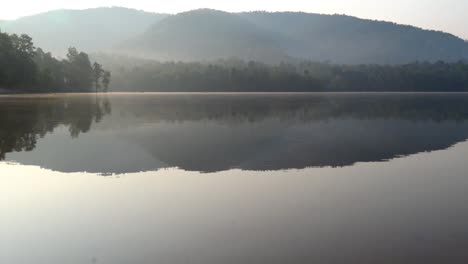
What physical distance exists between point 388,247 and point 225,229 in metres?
5.17

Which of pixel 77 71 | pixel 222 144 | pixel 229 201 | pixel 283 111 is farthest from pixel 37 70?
pixel 229 201

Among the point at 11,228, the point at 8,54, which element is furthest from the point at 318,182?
the point at 8,54

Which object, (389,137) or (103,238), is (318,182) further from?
(389,137)

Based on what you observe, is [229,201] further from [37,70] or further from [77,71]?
[77,71]

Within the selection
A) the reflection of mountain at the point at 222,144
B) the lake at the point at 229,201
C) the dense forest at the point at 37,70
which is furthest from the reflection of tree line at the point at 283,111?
the dense forest at the point at 37,70

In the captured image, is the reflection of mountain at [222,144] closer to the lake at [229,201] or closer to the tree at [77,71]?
the lake at [229,201]

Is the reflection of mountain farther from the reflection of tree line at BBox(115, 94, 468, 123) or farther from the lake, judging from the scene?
the reflection of tree line at BBox(115, 94, 468, 123)

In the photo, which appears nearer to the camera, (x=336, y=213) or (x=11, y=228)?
(x=11, y=228)

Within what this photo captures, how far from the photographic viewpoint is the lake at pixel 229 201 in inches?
578

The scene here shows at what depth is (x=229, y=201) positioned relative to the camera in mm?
20734

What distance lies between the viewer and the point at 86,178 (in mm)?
25562

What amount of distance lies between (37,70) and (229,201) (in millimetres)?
131733

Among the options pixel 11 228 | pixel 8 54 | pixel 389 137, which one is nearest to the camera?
pixel 11 228

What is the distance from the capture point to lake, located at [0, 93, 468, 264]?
1467 centimetres
